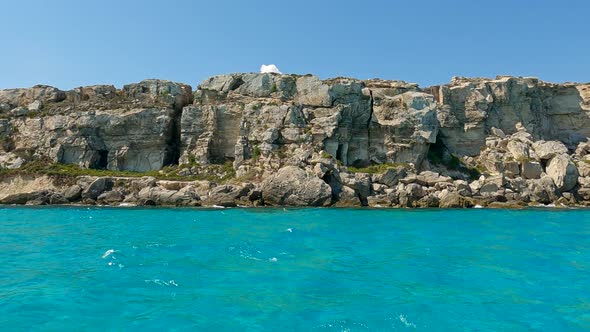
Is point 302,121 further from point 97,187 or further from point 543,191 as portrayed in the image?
point 543,191

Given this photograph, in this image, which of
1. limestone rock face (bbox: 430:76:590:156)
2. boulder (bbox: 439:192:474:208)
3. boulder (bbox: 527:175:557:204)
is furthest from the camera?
limestone rock face (bbox: 430:76:590:156)

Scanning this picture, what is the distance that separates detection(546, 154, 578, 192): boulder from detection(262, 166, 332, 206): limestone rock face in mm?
26655

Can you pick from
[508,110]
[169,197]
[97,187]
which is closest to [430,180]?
[508,110]

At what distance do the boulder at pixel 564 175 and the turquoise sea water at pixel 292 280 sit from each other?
2803cm

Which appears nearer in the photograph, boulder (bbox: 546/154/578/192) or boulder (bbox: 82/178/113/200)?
boulder (bbox: 82/178/113/200)

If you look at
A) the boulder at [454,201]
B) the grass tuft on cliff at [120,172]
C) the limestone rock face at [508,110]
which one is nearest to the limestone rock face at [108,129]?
the grass tuft on cliff at [120,172]

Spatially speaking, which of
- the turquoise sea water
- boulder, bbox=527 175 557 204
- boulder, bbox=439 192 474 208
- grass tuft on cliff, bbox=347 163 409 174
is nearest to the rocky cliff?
boulder, bbox=527 175 557 204

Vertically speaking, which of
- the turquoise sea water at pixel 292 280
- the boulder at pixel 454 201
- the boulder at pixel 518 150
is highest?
the boulder at pixel 518 150

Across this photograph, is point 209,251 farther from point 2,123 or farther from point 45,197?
point 2,123

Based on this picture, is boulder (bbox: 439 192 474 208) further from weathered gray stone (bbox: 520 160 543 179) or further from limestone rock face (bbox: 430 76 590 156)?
limestone rock face (bbox: 430 76 590 156)

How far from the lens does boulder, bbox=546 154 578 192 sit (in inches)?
1900

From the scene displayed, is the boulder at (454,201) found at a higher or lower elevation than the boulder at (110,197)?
higher

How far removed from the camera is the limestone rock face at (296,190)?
144ft

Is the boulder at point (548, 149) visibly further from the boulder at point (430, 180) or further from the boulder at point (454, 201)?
the boulder at point (454, 201)
